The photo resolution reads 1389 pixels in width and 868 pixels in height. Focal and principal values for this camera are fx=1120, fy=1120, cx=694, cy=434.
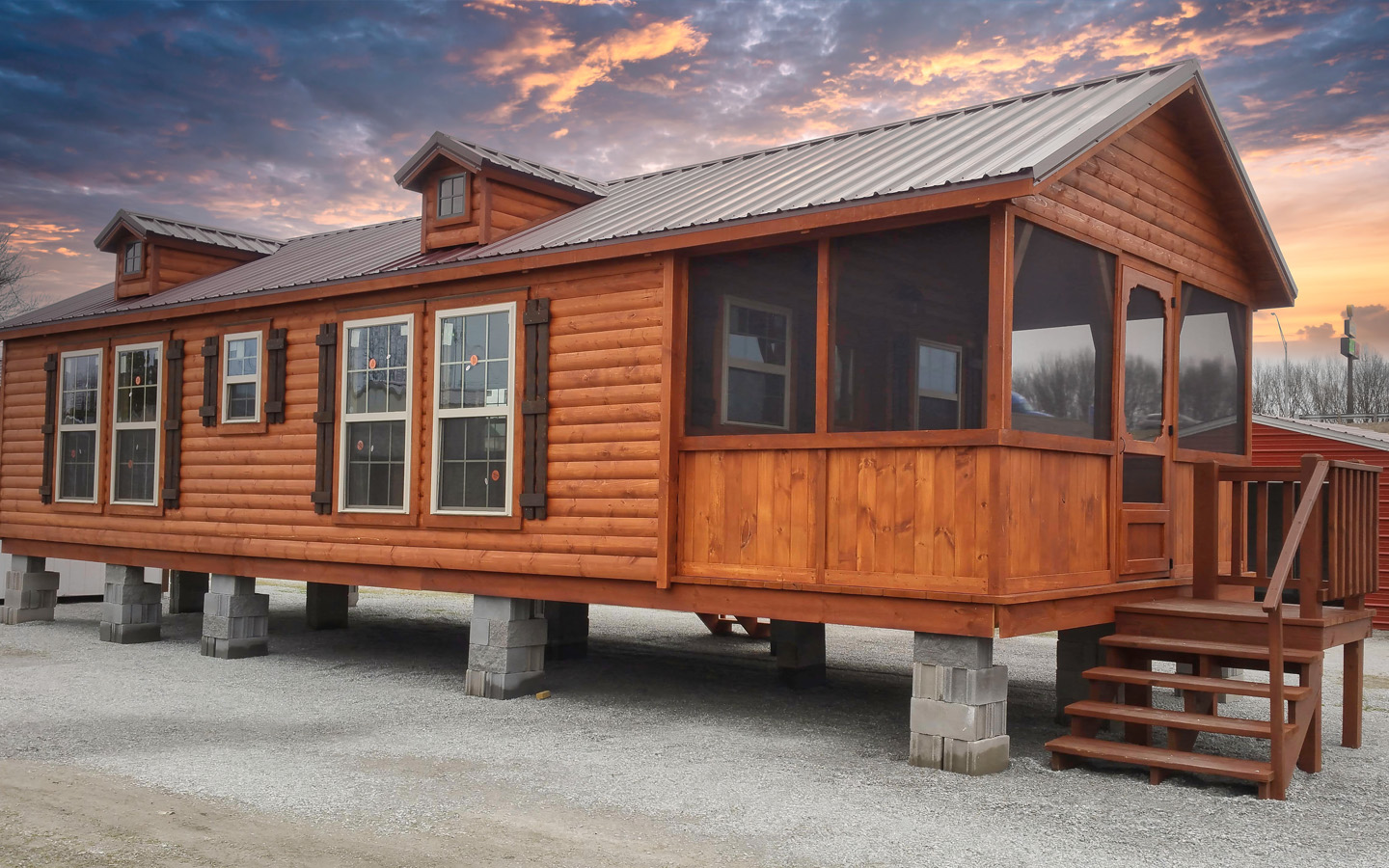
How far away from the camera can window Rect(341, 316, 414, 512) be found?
1055 cm

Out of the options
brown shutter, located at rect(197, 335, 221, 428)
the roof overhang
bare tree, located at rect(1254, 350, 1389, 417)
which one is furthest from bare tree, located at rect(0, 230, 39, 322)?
bare tree, located at rect(1254, 350, 1389, 417)

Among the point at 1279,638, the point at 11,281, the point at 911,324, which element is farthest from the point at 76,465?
the point at 11,281

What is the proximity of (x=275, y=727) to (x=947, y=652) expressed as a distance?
4.95m

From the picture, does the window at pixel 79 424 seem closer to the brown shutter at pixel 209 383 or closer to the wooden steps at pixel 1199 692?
the brown shutter at pixel 209 383

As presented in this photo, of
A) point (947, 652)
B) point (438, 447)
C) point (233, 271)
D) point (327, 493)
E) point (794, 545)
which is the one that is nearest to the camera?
point (947, 652)

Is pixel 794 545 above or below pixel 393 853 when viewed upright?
above

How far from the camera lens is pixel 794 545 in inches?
307

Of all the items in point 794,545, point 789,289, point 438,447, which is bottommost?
point 794,545

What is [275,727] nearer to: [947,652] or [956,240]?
[947,652]

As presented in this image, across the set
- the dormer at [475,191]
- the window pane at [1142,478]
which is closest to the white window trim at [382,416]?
the dormer at [475,191]

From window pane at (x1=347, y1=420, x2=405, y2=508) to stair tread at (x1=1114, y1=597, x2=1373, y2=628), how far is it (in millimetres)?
6434

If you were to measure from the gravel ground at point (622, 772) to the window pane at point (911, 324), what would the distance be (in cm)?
229

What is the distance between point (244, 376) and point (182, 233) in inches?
152

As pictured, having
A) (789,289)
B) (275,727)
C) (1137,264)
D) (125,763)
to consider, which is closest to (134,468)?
(275,727)
